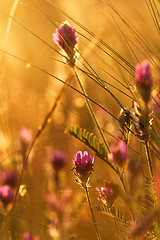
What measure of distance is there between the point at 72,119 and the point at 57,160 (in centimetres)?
42

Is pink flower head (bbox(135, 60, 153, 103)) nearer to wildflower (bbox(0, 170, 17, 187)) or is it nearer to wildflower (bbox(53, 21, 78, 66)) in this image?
wildflower (bbox(53, 21, 78, 66))

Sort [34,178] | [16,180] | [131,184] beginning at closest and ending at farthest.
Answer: [131,184] → [16,180] → [34,178]

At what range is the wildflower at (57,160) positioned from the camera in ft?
4.72

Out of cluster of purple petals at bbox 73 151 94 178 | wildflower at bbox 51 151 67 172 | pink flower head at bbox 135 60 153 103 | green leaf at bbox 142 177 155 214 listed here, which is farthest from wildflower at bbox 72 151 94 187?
wildflower at bbox 51 151 67 172

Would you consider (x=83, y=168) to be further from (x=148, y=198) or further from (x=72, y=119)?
(x=72, y=119)

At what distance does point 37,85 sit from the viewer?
2760 millimetres

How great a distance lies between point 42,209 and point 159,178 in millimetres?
425

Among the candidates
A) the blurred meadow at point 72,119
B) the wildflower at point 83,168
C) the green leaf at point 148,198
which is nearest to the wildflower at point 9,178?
the blurred meadow at point 72,119

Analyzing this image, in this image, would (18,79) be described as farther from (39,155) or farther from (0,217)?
(0,217)

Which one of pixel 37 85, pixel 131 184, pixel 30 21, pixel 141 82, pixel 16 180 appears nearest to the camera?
pixel 131 184

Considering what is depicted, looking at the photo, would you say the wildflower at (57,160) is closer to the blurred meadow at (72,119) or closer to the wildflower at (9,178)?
the blurred meadow at (72,119)

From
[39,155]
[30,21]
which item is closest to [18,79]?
[30,21]

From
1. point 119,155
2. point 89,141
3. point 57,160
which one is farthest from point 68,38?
point 57,160

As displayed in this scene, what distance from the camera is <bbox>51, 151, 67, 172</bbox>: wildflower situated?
1.44 m
